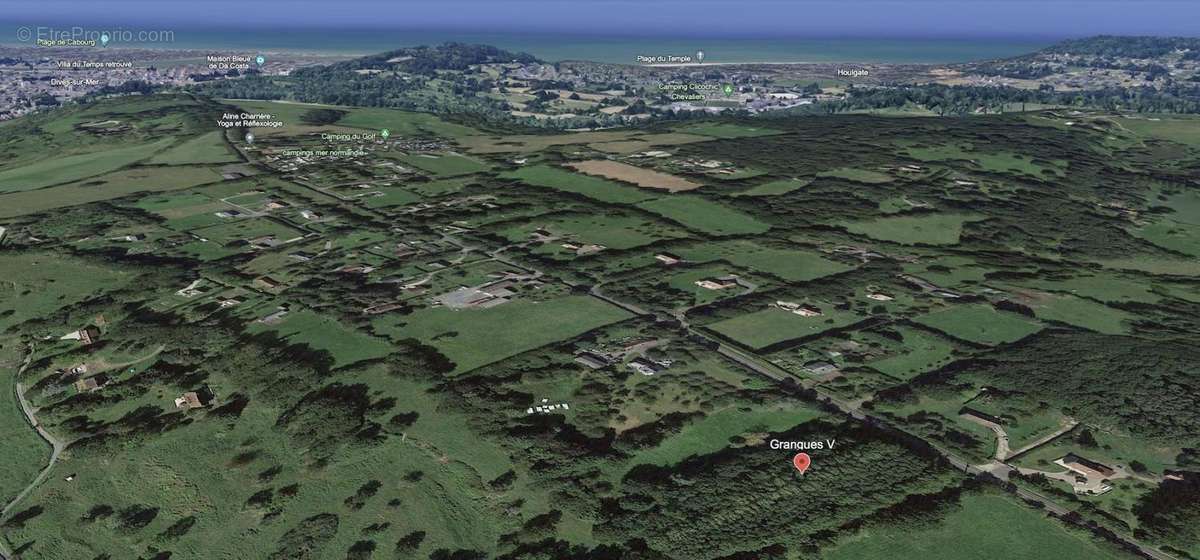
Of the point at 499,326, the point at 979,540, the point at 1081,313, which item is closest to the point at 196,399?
the point at 499,326

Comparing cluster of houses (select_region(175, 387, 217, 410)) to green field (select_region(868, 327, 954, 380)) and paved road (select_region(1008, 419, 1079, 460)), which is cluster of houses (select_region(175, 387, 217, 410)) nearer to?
green field (select_region(868, 327, 954, 380))

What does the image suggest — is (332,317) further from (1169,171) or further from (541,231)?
(1169,171)

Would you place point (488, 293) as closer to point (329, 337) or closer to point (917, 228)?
point (329, 337)

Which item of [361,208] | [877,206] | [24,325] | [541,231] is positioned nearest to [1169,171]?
[877,206]

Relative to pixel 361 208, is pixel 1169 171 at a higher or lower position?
higher

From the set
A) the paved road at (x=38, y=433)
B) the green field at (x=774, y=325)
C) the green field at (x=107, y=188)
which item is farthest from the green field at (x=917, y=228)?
the green field at (x=107, y=188)

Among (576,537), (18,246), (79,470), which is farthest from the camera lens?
(18,246)
